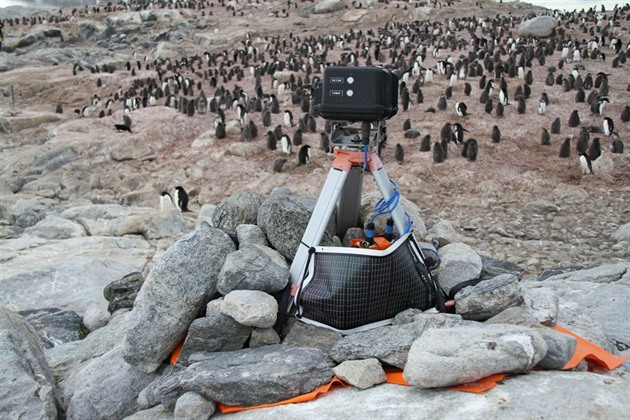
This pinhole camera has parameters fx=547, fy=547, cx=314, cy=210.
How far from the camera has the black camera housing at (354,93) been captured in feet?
9.88

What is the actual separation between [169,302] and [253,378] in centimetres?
79

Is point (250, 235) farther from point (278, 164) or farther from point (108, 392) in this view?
point (278, 164)

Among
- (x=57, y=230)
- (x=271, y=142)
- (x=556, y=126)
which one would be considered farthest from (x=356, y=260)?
(x=556, y=126)

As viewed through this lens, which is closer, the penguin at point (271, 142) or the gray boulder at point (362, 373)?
the gray boulder at point (362, 373)

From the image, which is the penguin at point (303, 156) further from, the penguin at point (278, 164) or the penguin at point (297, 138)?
the penguin at point (297, 138)

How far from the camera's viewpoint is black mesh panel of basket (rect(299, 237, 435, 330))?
118 inches

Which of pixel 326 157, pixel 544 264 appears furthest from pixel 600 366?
pixel 326 157

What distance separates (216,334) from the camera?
308cm

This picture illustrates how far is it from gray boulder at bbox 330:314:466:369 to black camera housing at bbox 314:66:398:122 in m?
1.15

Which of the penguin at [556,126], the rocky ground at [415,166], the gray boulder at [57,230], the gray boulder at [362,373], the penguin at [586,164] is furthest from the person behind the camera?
the penguin at [556,126]

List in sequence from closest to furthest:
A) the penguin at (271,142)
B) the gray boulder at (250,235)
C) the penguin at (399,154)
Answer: the gray boulder at (250,235) < the penguin at (399,154) < the penguin at (271,142)

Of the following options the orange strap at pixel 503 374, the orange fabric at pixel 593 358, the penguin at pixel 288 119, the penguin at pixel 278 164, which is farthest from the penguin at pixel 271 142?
the orange fabric at pixel 593 358

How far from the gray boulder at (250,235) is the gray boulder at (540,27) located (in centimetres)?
2312

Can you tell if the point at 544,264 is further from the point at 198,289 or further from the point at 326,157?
the point at 326,157
